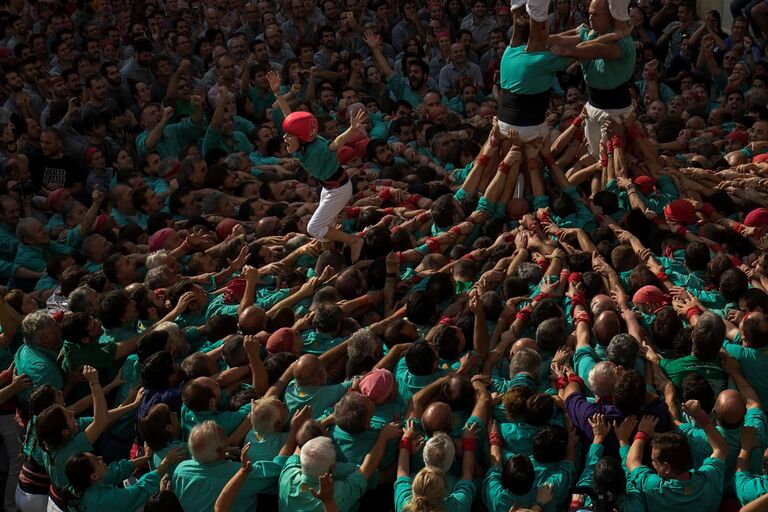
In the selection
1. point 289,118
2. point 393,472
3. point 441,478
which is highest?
point 289,118

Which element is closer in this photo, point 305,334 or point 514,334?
point 514,334

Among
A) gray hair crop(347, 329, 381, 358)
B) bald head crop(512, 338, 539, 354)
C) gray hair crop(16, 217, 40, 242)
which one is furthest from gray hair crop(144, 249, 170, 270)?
bald head crop(512, 338, 539, 354)

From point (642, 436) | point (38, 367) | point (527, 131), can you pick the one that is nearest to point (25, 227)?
point (38, 367)

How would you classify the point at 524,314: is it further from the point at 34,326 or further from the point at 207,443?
the point at 34,326

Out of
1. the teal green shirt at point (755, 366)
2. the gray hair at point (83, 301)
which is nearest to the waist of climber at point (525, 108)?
the teal green shirt at point (755, 366)

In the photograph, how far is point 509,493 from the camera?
627cm

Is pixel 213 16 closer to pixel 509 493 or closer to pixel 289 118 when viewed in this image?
pixel 289 118

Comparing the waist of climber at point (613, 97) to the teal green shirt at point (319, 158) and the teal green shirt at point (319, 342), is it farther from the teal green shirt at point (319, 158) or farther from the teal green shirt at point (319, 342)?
the teal green shirt at point (319, 342)

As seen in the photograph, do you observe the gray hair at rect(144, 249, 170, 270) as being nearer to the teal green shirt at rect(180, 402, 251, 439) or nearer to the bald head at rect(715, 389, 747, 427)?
the teal green shirt at rect(180, 402, 251, 439)

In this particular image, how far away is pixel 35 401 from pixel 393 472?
2.30m

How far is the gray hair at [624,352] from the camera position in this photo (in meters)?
7.01

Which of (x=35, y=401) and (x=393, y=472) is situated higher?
(x=35, y=401)

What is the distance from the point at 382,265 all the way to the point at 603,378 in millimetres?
2631

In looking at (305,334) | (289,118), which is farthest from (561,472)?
(289,118)
